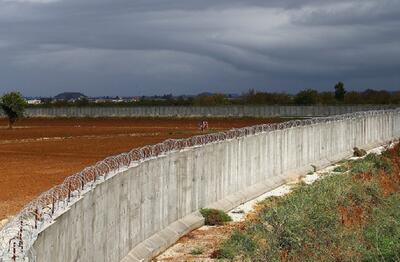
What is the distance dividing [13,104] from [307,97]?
84.6 m

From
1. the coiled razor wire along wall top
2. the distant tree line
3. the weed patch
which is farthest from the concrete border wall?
the coiled razor wire along wall top

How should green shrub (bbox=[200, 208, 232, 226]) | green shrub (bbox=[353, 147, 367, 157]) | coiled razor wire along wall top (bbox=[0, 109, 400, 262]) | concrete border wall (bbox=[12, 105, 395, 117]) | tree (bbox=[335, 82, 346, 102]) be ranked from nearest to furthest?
coiled razor wire along wall top (bbox=[0, 109, 400, 262]) → green shrub (bbox=[200, 208, 232, 226]) → green shrub (bbox=[353, 147, 367, 157]) → concrete border wall (bbox=[12, 105, 395, 117]) → tree (bbox=[335, 82, 346, 102])

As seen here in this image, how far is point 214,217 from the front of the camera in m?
19.9

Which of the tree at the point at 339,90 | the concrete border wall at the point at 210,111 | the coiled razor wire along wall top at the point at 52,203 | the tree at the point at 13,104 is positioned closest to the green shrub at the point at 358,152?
the coiled razor wire along wall top at the point at 52,203

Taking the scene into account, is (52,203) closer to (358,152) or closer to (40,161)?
(40,161)

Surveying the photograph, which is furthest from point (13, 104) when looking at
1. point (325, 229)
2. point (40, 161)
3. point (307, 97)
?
point (307, 97)

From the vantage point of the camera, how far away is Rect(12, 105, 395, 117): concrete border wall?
108 m

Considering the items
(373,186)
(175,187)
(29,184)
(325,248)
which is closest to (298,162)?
(373,186)

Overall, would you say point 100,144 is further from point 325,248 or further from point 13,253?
point 13,253

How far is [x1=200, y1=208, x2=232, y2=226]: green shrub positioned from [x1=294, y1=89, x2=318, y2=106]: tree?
412 ft

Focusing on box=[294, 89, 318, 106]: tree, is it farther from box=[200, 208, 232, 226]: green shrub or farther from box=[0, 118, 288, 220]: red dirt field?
box=[200, 208, 232, 226]: green shrub

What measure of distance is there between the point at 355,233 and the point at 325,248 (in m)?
1.61

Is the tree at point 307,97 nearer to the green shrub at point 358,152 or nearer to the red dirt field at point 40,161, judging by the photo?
the red dirt field at point 40,161

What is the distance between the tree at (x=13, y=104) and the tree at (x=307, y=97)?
78.8 meters
